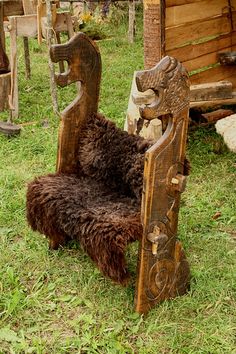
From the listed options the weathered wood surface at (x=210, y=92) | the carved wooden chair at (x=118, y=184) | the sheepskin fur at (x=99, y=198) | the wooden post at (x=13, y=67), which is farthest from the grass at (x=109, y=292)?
the wooden post at (x=13, y=67)

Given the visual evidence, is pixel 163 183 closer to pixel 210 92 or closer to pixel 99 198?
pixel 99 198

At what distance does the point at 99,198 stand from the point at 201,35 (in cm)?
282

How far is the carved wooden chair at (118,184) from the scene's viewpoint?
7.52 feet

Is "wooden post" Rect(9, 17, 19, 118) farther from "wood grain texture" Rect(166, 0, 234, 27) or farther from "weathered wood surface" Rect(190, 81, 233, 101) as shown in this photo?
"weathered wood surface" Rect(190, 81, 233, 101)

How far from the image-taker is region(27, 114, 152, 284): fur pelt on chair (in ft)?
7.80

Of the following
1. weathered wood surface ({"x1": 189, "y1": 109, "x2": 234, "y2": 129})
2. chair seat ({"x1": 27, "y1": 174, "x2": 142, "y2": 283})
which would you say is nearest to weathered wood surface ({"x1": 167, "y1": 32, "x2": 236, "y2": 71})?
weathered wood surface ({"x1": 189, "y1": 109, "x2": 234, "y2": 129})

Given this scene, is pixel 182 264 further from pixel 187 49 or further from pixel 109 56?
pixel 109 56

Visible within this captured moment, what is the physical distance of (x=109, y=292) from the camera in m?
2.83

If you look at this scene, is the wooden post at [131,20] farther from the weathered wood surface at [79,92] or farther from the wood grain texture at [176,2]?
the weathered wood surface at [79,92]

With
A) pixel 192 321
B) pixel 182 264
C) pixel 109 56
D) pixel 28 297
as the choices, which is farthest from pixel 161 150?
pixel 109 56

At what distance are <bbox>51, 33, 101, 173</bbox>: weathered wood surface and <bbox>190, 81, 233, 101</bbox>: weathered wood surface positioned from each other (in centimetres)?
146

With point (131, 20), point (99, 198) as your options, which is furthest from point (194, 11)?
point (131, 20)

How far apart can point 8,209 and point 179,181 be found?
177 centimetres

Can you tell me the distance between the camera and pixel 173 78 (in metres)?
2.25
